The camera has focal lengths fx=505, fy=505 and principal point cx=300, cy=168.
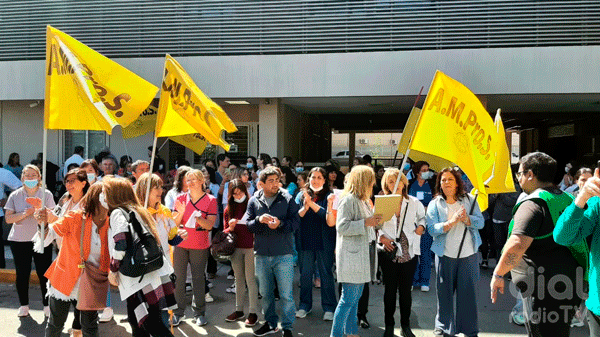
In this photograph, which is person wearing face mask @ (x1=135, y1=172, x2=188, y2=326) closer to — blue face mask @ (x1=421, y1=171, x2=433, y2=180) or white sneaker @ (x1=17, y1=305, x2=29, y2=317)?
white sneaker @ (x1=17, y1=305, x2=29, y2=317)

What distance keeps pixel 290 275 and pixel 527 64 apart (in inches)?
337

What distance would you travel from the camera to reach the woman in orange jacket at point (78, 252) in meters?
4.71

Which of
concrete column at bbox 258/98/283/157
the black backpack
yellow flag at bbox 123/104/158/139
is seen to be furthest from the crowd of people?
concrete column at bbox 258/98/283/157

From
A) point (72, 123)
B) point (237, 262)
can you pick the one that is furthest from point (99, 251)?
point (237, 262)

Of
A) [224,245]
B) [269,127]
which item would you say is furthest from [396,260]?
[269,127]

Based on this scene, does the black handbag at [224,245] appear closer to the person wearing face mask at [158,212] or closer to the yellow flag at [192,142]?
the person wearing face mask at [158,212]

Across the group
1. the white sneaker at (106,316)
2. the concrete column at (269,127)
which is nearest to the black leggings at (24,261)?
the white sneaker at (106,316)

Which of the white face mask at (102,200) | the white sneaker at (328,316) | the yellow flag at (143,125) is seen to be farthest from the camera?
the yellow flag at (143,125)

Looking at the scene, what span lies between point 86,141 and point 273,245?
1101 cm

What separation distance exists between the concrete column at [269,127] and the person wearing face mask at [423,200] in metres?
5.48

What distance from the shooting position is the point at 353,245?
17.0 feet

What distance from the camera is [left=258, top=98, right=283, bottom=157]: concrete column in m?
13.3

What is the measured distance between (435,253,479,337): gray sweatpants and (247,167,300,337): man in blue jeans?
1664 millimetres

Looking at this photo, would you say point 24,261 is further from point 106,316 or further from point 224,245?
point 224,245
